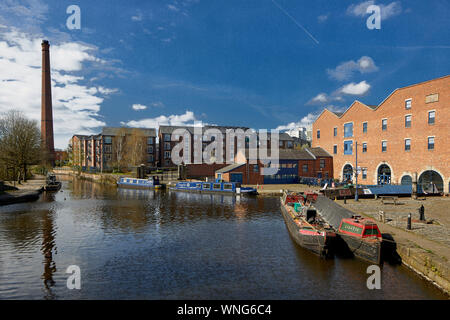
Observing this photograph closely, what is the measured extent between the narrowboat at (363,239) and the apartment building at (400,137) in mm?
25455

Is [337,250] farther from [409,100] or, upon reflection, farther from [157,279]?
[409,100]

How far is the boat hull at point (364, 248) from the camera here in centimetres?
1506

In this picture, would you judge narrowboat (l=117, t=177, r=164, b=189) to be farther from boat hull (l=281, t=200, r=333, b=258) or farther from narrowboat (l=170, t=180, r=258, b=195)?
boat hull (l=281, t=200, r=333, b=258)

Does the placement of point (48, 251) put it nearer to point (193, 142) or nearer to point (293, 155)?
point (293, 155)

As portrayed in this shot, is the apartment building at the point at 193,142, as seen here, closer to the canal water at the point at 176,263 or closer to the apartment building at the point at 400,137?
the apartment building at the point at 400,137

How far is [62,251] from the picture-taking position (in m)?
17.5

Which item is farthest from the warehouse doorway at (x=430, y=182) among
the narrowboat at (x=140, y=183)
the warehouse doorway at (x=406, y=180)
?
the narrowboat at (x=140, y=183)

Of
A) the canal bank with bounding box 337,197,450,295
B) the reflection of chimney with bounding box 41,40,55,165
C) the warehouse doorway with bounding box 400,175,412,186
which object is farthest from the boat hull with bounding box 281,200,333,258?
the reflection of chimney with bounding box 41,40,55,165

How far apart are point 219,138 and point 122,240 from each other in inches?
2817

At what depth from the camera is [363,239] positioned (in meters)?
15.9

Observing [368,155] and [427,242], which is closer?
[427,242]

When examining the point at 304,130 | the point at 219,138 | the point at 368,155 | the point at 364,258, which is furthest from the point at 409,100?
the point at 304,130

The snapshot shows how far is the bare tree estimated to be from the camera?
171 ft

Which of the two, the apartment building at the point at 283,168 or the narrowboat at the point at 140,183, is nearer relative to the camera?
the apartment building at the point at 283,168
